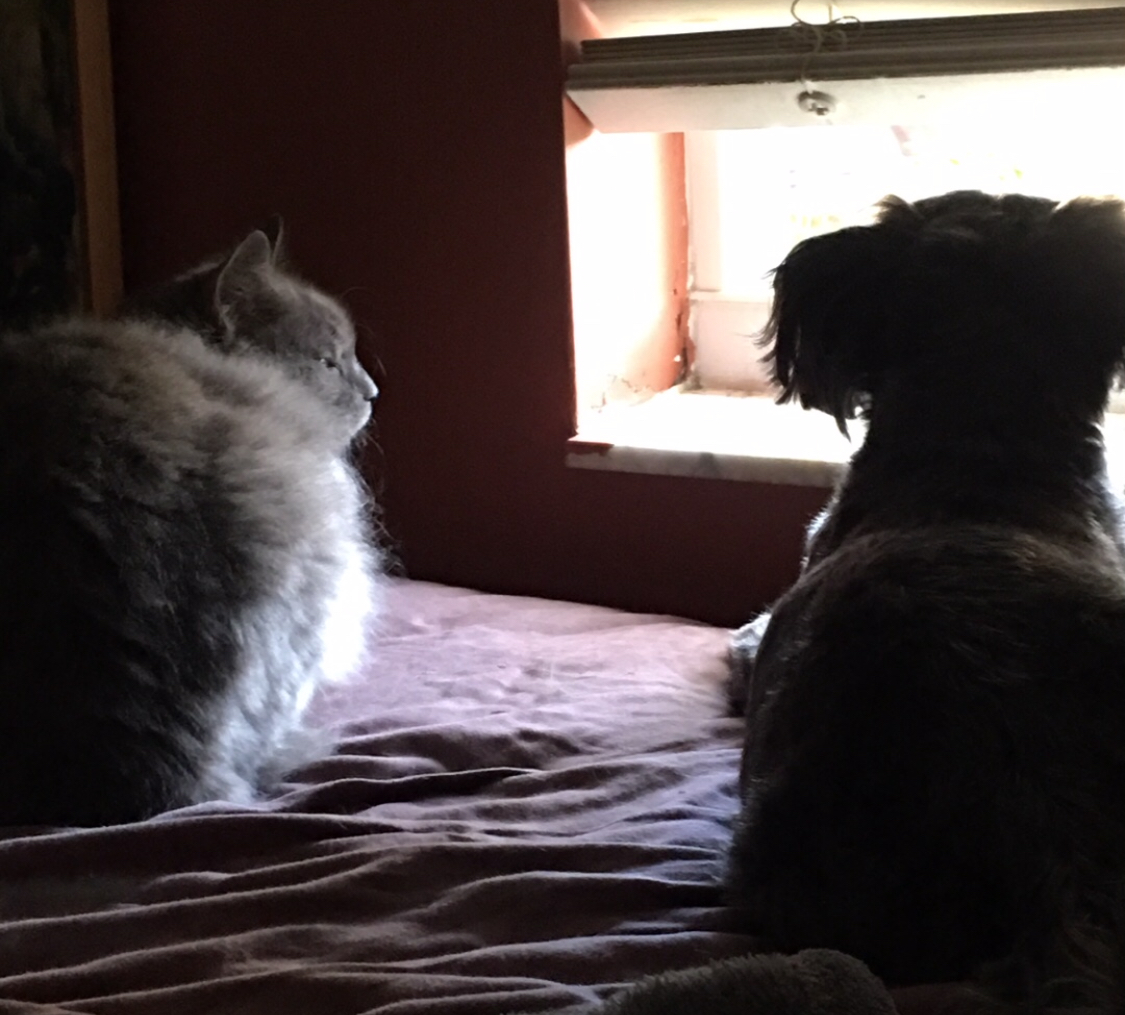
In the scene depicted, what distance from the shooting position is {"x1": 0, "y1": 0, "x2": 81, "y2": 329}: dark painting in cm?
263

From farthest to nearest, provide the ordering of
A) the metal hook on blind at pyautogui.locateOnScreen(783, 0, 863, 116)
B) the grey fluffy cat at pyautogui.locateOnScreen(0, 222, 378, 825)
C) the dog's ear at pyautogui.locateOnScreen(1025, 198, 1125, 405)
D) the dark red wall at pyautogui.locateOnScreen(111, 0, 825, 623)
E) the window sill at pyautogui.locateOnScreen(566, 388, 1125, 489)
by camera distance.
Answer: the dark red wall at pyautogui.locateOnScreen(111, 0, 825, 623) < the window sill at pyautogui.locateOnScreen(566, 388, 1125, 489) < the metal hook on blind at pyautogui.locateOnScreen(783, 0, 863, 116) < the grey fluffy cat at pyautogui.locateOnScreen(0, 222, 378, 825) < the dog's ear at pyautogui.locateOnScreen(1025, 198, 1125, 405)

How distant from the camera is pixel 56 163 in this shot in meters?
2.68

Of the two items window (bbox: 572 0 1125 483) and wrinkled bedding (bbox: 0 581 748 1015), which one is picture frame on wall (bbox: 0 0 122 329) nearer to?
window (bbox: 572 0 1125 483)

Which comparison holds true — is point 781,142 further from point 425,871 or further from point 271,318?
point 425,871

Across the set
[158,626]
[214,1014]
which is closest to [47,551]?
[158,626]

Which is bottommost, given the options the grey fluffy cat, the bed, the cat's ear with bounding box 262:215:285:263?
the bed

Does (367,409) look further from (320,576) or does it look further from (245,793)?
(245,793)

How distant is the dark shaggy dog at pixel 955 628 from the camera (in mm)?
1083

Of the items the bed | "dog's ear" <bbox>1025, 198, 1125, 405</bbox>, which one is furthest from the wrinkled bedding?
"dog's ear" <bbox>1025, 198, 1125, 405</bbox>

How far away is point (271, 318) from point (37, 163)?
0.84m

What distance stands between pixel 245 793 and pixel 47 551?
0.37 meters

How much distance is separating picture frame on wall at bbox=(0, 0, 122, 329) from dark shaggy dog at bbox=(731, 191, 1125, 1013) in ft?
5.52

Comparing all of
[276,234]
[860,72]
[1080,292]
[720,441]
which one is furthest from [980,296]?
[276,234]

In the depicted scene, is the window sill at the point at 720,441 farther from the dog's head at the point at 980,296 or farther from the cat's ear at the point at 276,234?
the cat's ear at the point at 276,234
